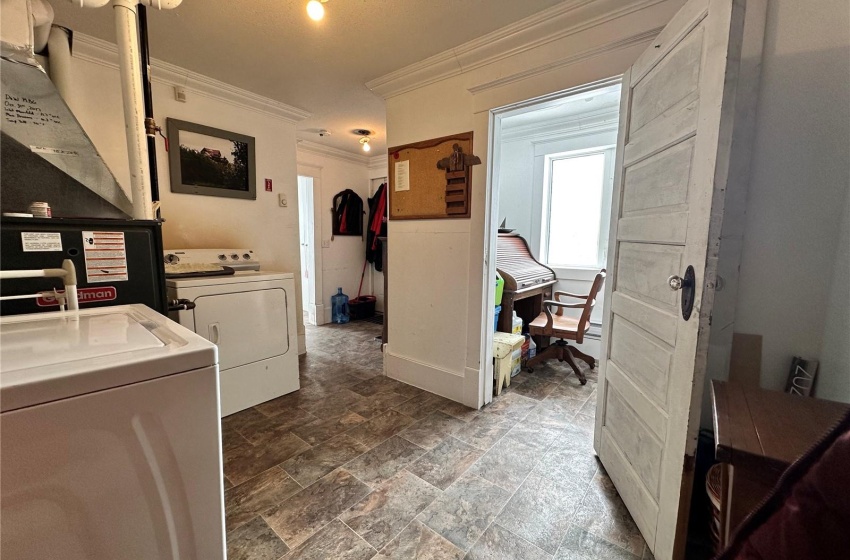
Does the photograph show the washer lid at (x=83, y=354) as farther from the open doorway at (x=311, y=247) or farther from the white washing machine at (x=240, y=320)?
the open doorway at (x=311, y=247)

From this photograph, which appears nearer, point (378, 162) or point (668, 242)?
point (668, 242)

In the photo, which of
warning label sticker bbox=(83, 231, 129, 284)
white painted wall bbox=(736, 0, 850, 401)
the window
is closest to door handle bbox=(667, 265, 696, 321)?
Result: white painted wall bbox=(736, 0, 850, 401)

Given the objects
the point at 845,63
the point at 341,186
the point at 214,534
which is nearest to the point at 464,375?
the point at 214,534

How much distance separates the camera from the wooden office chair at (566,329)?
265cm

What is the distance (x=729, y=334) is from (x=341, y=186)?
4382 mm

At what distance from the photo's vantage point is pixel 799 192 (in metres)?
1.18

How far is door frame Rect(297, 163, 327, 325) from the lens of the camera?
4259mm

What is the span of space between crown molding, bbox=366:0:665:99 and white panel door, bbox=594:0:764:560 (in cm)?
39

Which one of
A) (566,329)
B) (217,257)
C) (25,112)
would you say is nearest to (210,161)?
(217,257)

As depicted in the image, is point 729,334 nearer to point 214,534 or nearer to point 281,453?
point 214,534

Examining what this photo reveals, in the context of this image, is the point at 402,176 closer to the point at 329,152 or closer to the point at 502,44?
the point at 502,44

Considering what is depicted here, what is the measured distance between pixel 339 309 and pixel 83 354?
13.1 ft

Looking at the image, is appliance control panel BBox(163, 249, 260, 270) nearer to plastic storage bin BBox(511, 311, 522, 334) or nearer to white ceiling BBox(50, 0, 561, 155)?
white ceiling BBox(50, 0, 561, 155)

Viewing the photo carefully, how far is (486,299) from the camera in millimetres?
2205
